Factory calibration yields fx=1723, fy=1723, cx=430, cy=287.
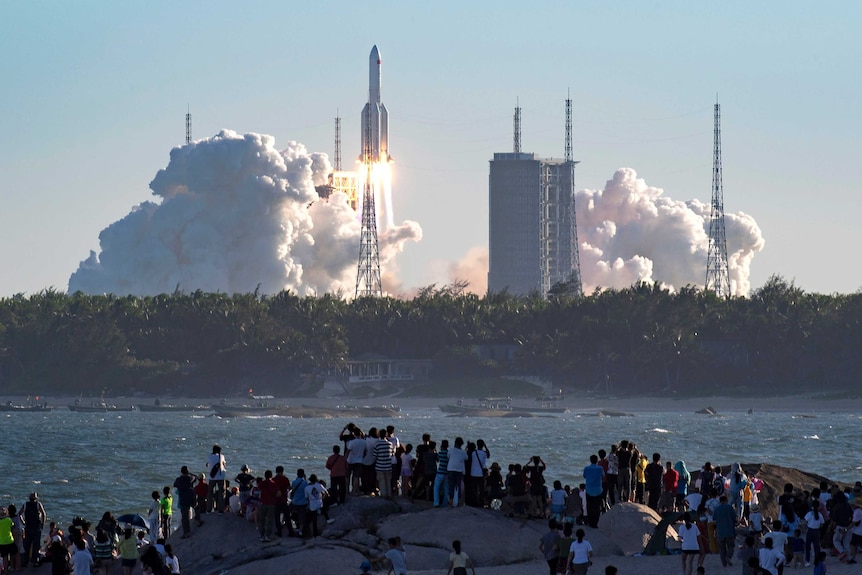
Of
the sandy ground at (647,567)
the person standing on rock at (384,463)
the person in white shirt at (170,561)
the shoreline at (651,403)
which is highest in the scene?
the shoreline at (651,403)

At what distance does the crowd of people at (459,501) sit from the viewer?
3556 cm

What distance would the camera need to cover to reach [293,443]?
379 ft

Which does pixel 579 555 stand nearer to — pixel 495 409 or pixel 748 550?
pixel 748 550

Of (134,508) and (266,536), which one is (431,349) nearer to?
(134,508)

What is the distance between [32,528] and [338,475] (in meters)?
7.27

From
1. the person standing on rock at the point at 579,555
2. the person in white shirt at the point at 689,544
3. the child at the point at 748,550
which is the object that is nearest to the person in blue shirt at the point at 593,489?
the person in white shirt at the point at 689,544

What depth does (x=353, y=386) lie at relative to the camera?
174000 millimetres

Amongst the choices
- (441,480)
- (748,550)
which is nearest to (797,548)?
(748,550)

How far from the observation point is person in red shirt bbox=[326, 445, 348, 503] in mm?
37719

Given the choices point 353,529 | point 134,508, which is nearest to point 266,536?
point 353,529

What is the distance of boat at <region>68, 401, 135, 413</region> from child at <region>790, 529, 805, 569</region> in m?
141

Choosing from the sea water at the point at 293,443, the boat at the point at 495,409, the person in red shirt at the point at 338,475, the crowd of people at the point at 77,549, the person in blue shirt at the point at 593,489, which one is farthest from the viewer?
the boat at the point at 495,409

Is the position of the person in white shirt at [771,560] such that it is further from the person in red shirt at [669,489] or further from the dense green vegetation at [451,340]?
the dense green vegetation at [451,340]

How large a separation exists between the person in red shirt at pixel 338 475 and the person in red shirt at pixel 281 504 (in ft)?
3.46
